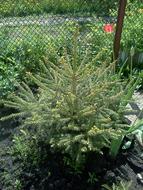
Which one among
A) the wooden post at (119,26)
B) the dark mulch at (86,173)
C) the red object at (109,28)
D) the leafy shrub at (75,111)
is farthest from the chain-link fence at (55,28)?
the dark mulch at (86,173)

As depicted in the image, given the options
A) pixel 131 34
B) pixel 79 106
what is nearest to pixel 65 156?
pixel 79 106

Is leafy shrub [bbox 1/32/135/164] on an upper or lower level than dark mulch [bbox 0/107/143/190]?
upper

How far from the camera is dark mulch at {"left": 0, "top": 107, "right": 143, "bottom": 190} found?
3.84 metres

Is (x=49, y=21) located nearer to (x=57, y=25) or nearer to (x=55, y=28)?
→ (x=57, y=25)

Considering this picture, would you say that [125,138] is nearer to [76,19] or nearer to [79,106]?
[79,106]

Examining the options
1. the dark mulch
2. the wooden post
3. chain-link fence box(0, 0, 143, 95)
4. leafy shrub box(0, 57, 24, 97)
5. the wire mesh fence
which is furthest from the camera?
the wire mesh fence

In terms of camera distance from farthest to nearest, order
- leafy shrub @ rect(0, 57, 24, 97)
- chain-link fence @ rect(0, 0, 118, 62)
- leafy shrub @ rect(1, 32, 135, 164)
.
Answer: chain-link fence @ rect(0, 0, 118, 62) < leafy shrub @ rect(0, 57, 24, 97) < leafy shrub @ rect(1, 32, 135, 164)

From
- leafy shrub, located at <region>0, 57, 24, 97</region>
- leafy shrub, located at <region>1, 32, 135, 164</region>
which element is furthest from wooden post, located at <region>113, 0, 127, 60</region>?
leafy shrub, located at <region>1, 32, 135, 164</region>

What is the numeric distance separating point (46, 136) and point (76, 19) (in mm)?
3447

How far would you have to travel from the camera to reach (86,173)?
12.8 feet

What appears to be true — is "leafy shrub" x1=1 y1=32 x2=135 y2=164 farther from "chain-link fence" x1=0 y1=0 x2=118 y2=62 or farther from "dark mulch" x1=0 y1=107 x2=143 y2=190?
"chain-link fence" x1=0 y1=0 x2=118 y2=62

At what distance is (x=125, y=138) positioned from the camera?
4.22 metres

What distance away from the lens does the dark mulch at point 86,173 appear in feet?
12.6

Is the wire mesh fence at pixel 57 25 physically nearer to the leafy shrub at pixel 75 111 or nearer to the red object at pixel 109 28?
the red object at pixel 109 28
